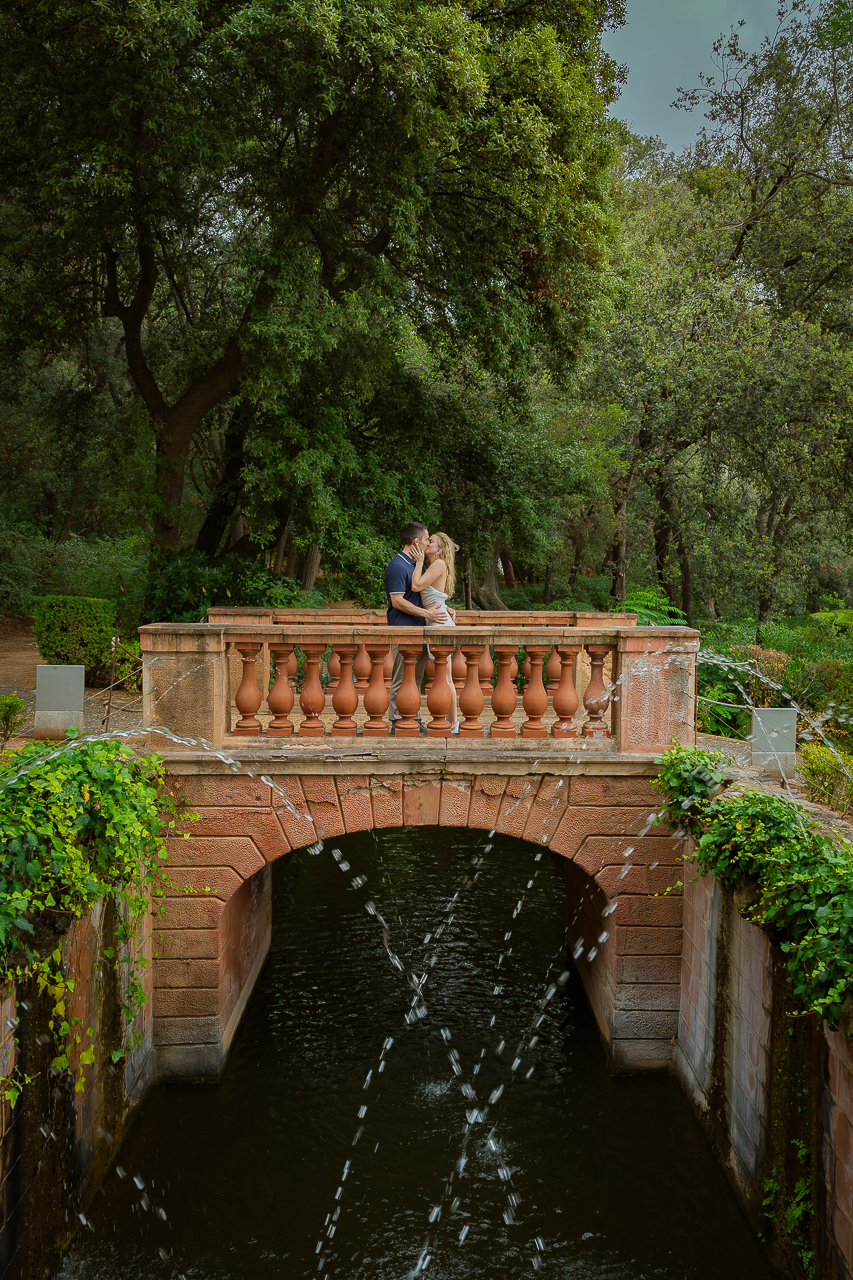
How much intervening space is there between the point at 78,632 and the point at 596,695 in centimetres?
725

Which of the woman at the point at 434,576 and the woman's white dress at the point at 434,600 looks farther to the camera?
the woman's white dress at the point at 434,600

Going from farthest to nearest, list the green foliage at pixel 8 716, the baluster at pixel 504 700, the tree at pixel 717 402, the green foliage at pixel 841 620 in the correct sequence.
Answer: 1. the green foliage at pixel 841 620
2. the tree at pixel 717 402
3. the green foliage at pixel 8 716
4. the baluster at pixel 504 700

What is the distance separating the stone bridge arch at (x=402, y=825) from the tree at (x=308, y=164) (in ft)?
17.2

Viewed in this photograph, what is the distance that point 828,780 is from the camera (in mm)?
6531

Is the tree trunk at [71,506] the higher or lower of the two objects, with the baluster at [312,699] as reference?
higher

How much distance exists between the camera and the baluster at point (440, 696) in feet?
20.1

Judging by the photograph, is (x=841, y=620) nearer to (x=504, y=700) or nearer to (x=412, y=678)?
(x=504, y=700)

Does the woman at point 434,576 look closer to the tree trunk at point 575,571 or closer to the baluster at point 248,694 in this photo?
the baluster at point 248,694

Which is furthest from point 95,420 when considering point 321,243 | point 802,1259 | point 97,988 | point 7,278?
point 802,1259

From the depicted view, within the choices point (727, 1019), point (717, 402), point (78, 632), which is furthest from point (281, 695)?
point (717, 402)

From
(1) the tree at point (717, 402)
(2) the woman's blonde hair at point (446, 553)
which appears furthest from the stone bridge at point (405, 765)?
(1) the tree at point (717, 402)

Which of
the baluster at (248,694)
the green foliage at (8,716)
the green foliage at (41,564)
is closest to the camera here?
the baluster at (248,694)

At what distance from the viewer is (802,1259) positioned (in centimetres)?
438

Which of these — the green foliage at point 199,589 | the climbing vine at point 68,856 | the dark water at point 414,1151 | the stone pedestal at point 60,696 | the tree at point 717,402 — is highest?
the tree at point 717,402
